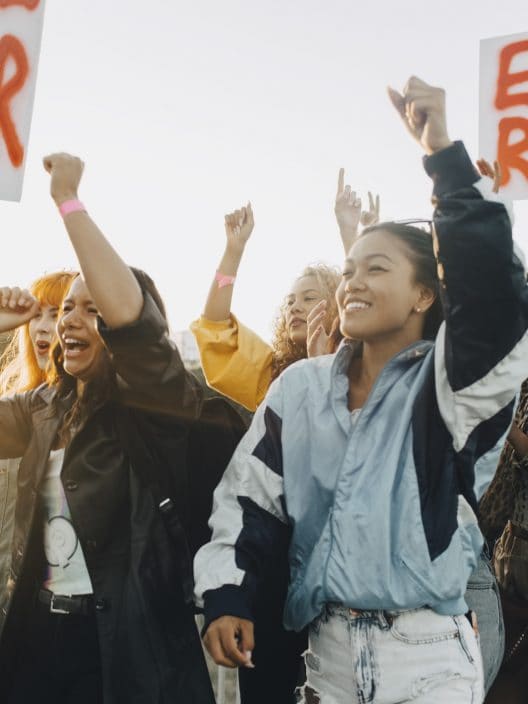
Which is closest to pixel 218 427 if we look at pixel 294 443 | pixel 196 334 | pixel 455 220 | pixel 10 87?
pixel 294 443

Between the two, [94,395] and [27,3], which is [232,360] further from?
[27,3]

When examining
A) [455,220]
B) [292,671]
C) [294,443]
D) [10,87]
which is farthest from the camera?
[10,87]

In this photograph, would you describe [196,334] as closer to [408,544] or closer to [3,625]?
[3,625]

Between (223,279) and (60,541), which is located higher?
(223,279)

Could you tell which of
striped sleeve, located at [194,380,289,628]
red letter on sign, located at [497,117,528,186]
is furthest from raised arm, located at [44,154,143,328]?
red letter on sign, located at [497,117,528,186]

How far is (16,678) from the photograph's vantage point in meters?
2.12

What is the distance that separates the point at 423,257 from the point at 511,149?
154 cm

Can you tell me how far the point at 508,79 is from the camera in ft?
11.6

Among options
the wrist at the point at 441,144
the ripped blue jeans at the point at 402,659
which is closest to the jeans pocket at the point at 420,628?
the ripped blue jeans at the point at 402,659

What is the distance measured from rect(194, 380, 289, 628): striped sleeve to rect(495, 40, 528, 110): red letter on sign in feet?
6.75

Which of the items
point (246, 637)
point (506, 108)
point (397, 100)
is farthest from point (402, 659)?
point (506, 108)

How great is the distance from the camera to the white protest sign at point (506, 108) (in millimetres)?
3381

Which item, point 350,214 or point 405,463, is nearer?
point 405,463

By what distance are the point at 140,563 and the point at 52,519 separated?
0.98 ft
